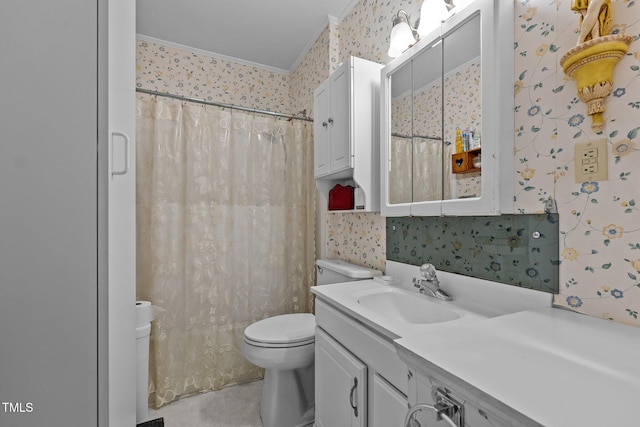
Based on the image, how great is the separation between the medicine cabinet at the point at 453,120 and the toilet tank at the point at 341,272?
37cm

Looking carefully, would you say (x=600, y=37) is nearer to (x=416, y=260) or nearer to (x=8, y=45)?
(x=416, y=260)

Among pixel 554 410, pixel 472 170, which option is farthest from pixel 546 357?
pixel 472 170

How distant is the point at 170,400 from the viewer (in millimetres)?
1829

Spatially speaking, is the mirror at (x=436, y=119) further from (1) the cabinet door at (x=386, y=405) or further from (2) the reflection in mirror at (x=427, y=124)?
(1) the cabinet door at (x=386, y=405)

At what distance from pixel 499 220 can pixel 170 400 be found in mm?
2089

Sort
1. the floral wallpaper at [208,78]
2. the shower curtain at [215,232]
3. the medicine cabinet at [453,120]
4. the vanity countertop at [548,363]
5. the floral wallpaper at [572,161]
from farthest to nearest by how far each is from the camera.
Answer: the floral wallpaper at [208,78] < the shower curtain at [215,232] < the medicine cabinet at [453,120] < the floral wallpaper at [572,161] < the vanity countertop at [548,363]

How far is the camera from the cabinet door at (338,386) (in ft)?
3.45

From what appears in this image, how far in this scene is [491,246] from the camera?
1104 mm

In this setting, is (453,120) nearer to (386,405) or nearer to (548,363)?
(548,363)

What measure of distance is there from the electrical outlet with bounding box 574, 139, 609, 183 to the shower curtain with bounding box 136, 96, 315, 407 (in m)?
1.68

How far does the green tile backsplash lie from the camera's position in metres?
0.94

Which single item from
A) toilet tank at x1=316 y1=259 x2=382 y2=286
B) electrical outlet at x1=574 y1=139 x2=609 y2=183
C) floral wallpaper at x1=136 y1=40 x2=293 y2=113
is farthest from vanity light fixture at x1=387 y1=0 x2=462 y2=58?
floral wallpaper at x1=136 y1=40 x2=293 y2=113

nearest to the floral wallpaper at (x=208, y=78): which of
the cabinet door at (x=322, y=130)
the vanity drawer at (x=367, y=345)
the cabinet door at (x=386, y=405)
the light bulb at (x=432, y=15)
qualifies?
the cabinet door at (x=322, y=130)

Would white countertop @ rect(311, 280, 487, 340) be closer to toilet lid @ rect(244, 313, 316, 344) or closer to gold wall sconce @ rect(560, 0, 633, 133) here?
toilet lid @ rect(244, 313, 316, 344)
